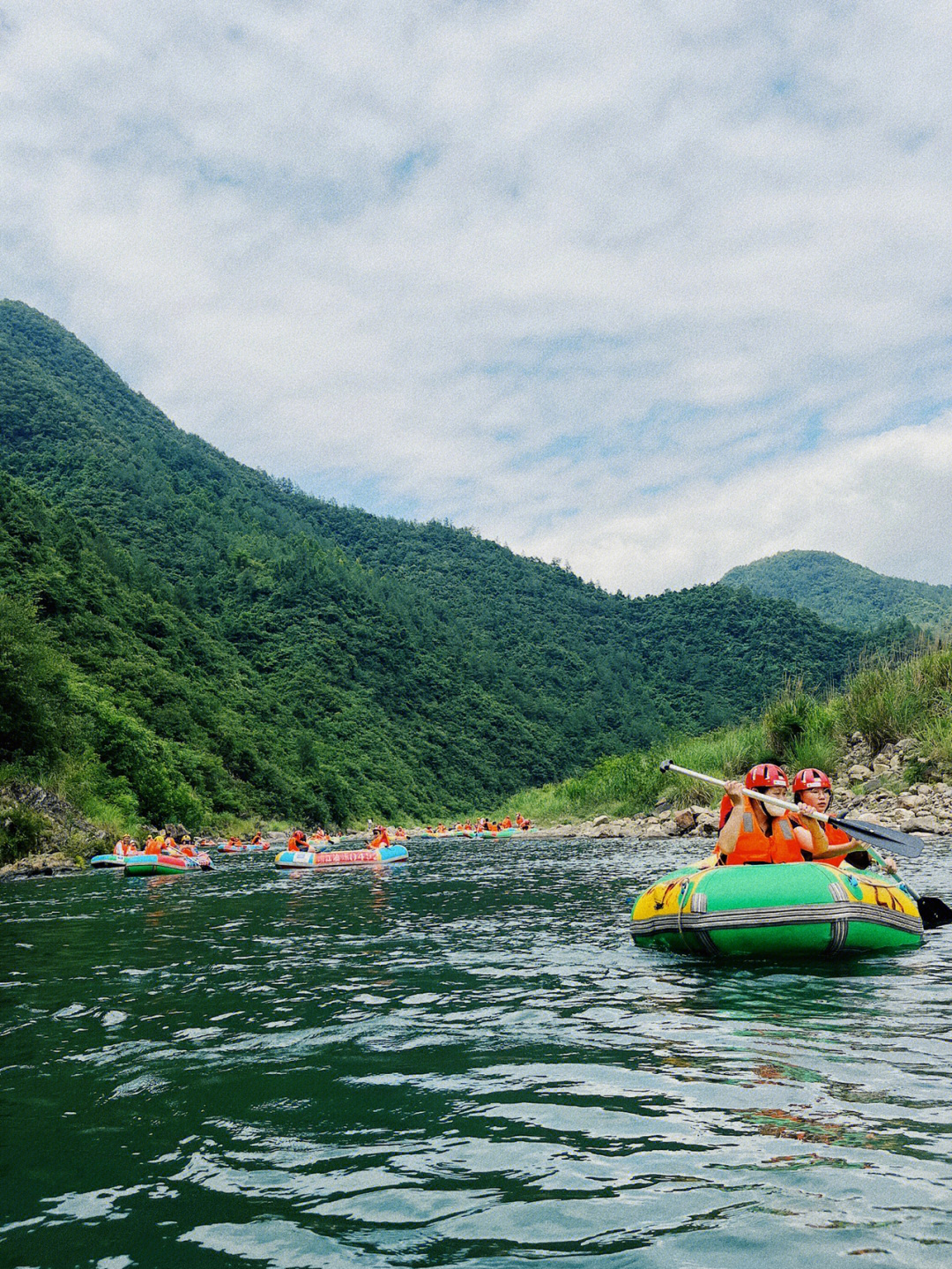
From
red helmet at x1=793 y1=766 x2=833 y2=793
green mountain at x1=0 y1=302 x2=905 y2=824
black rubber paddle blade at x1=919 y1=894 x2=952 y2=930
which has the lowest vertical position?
black rubber paddle blade at x1=919 y1=894 x2=952 y2=930

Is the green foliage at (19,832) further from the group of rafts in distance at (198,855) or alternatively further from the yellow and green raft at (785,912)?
the yellow and green raft at (785,912)

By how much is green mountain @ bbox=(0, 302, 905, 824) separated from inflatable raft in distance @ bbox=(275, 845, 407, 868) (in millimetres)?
7876

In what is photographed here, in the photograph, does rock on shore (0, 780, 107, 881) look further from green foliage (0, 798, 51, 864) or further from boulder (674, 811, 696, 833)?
boulder (674, 811, 696, 833)

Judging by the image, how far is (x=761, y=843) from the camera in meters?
8.91

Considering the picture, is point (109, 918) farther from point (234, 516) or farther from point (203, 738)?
point (234, 516)

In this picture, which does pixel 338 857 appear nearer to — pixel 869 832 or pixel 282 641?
pixel 869 832

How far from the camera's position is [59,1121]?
479cm

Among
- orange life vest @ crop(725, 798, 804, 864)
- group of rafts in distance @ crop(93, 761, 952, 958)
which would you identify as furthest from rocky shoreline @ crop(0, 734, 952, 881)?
orange life vest @ crop(725, 798, 804, 864)

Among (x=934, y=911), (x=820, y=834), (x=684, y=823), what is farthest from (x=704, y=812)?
(x=820, y=834)

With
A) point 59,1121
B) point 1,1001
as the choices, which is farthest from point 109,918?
point 59,1121

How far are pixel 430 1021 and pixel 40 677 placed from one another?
24.2 meters

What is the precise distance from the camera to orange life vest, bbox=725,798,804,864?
891cm

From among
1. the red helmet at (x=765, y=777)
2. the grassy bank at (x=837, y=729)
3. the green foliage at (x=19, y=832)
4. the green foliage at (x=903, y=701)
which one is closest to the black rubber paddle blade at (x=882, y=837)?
the red helmet at (x=765, y=777)

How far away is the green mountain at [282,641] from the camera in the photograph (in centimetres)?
4322
